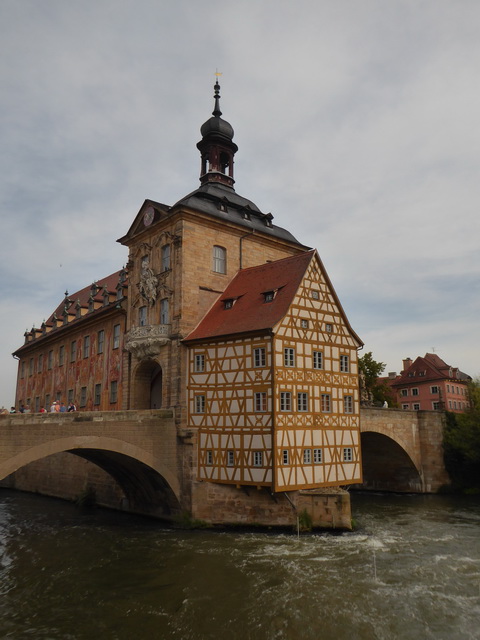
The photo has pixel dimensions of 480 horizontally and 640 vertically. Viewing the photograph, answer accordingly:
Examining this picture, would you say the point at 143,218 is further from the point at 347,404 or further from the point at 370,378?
the point at 370,378

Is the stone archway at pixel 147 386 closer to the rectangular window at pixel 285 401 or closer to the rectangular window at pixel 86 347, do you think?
the rectangular window at pixel 86 347

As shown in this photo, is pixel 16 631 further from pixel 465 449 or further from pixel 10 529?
pixel 465 449

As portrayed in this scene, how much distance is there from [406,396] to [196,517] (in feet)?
147

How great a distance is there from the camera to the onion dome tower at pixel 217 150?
3228cm

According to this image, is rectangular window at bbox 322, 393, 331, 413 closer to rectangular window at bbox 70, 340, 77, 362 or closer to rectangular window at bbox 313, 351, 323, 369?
rectangular window at bbox 313, 351, 323, 369

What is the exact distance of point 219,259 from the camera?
2775 centimetres

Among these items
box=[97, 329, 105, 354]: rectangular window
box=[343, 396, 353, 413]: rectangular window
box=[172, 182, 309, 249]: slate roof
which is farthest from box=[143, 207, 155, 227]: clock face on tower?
box=[343, 396, 353, 413]: rectangular window

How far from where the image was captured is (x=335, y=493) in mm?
21906

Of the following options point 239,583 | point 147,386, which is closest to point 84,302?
point 147,386

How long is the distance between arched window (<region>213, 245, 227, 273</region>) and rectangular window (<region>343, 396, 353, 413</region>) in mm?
8698

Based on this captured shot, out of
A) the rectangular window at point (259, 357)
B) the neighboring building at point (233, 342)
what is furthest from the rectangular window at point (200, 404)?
the rectangular window at point (259, 357)

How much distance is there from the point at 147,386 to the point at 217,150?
47.3 ft

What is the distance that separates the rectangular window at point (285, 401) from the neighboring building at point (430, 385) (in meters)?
39.6

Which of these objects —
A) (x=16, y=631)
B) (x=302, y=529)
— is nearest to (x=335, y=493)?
(x=302, y=529)
